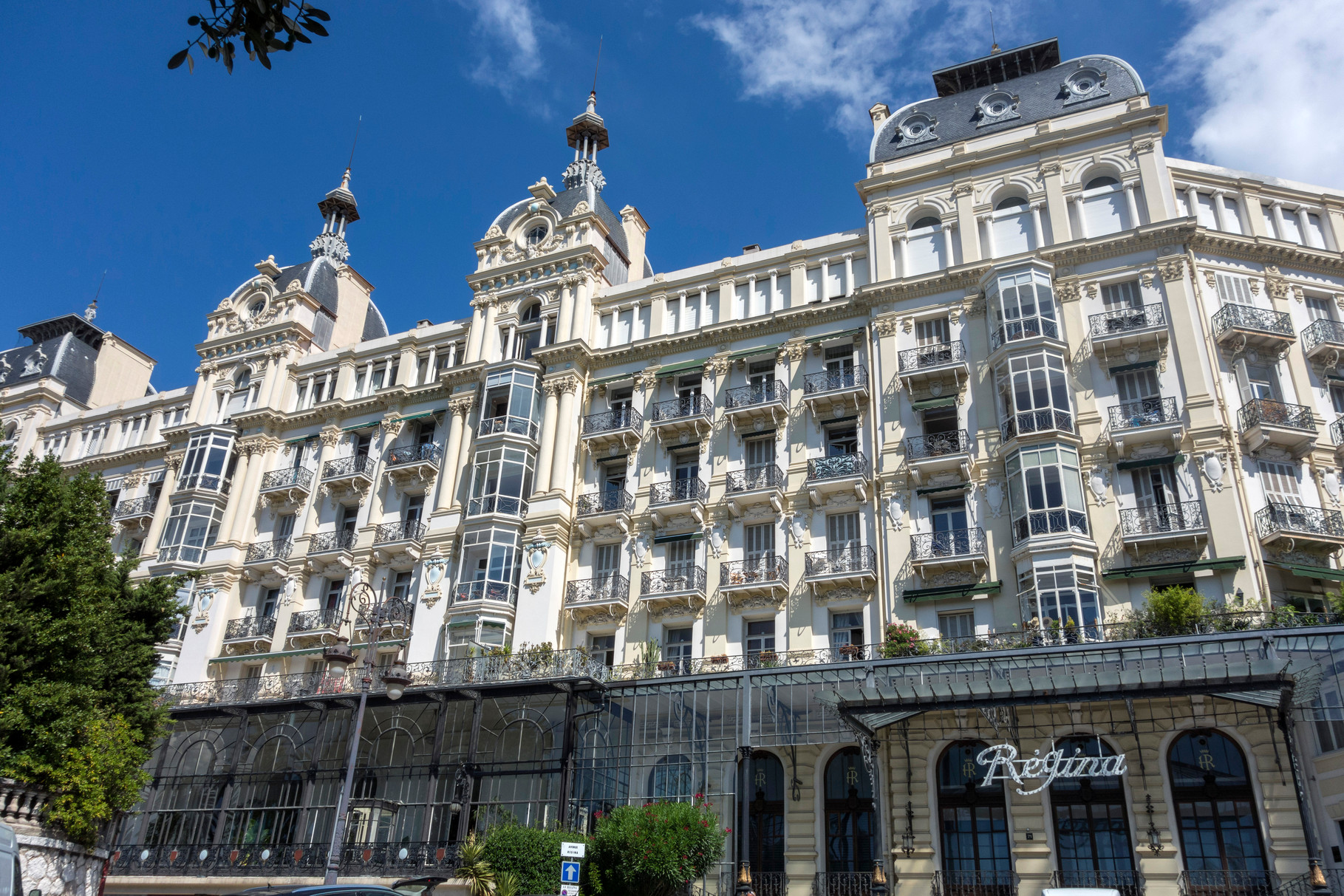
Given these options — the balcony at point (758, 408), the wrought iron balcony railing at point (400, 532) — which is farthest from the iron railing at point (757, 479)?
the wrought iron balcony railing at point (400, 532)

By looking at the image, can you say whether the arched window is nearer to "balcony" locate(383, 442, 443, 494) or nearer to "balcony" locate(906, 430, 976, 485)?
"balcony" locate(906, 430, 976, 485)

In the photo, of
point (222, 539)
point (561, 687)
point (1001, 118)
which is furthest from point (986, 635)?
point (222, 539)

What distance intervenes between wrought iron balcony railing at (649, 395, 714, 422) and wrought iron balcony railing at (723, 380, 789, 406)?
658 mm

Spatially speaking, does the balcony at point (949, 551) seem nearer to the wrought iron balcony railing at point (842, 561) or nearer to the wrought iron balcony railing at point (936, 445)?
the wrought iron balcony railing at point (842, 561)

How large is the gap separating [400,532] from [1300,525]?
2830 centimetres

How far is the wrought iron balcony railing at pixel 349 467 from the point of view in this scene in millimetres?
38750

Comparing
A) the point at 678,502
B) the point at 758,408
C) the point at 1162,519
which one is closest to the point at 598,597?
the point at 678,502

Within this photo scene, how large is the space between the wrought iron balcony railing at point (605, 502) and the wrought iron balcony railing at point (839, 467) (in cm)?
630

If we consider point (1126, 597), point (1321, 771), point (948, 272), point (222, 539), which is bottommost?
point (1321, 771)

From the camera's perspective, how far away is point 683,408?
114 feet

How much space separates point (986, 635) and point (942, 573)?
3.72 meters

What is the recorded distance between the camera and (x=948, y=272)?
32.1 meters

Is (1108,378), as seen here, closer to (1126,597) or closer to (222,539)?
(1126,597)

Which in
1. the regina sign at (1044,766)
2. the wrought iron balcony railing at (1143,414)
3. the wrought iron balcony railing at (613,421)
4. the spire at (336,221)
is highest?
the spire at (336,221)
